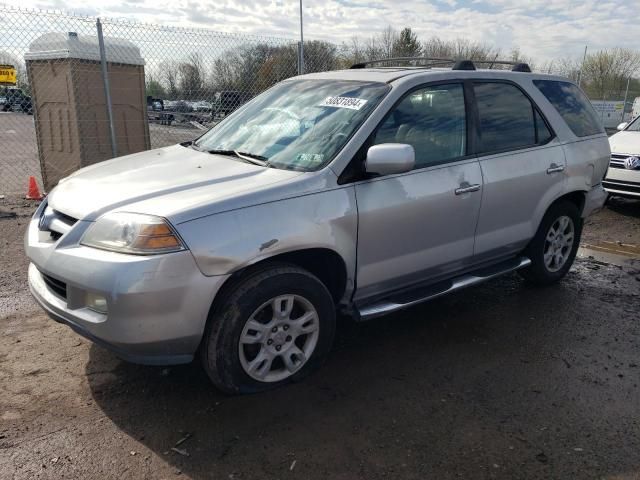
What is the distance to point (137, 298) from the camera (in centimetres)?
266

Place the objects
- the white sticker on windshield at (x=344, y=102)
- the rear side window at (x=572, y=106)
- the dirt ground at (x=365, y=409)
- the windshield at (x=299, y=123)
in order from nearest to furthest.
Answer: the dirt ground at (x=365, y=409), the windshield at (x=299, y=123), the white sticker on windshield at (x=344, y=102), the rear side window at (x=572, y=106)

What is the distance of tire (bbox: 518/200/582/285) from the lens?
4816 millimetres

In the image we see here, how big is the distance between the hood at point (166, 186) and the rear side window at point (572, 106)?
9.33 ft

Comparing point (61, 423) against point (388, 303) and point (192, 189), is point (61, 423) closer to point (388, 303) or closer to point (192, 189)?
point (192, 189)

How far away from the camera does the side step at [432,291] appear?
11.5 feet

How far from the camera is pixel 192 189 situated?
306 centimetres

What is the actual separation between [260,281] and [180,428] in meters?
0.89

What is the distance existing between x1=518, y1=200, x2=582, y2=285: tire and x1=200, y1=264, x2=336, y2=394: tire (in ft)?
7.87

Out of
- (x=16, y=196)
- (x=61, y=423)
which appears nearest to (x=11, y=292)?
(x=61, y=423)

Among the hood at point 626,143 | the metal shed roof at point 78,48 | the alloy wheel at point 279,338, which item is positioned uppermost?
the metal shed roof at point 78,48

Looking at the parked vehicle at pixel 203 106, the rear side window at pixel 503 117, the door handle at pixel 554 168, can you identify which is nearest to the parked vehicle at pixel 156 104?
the parked vehicle at pixel 203 106

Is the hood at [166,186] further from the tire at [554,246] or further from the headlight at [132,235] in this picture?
the tire at [554,246]

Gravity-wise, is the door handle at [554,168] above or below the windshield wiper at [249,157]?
below

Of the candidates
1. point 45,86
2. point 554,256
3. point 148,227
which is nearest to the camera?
point 148,227
